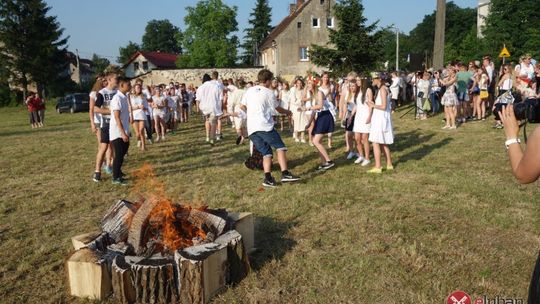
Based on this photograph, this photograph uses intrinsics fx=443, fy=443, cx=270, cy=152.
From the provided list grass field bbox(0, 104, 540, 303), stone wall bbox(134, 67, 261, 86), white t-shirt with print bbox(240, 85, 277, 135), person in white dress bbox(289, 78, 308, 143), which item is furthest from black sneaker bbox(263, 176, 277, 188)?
stone wall bbox(134, 67, 261, 86)

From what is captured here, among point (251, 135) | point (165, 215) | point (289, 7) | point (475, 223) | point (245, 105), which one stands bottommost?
point (475, 223)

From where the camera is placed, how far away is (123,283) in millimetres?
3691

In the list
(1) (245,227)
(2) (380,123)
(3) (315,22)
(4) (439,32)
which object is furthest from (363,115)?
(3) (315,22)

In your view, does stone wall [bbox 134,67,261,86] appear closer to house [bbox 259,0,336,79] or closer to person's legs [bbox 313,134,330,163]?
house [bbox 259,0,336,79]

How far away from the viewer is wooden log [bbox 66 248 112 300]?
3811 millimetres

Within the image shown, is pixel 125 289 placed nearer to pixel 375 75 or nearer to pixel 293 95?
pixel 375 75

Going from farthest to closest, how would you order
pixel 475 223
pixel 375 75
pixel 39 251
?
pixel 375 75
pixel 475 223
pixel 39 251

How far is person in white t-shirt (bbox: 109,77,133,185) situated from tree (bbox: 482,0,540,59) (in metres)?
39.1

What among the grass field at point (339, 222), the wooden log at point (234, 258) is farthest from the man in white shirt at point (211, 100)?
the wooden log at point (234, 258)

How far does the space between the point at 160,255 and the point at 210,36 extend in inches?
2498

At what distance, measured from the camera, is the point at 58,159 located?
11266 millimetres

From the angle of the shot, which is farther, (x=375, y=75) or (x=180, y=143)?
(x=180, y=143)

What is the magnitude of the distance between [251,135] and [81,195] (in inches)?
118

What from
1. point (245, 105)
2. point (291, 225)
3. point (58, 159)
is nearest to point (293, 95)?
point (245, 105)
